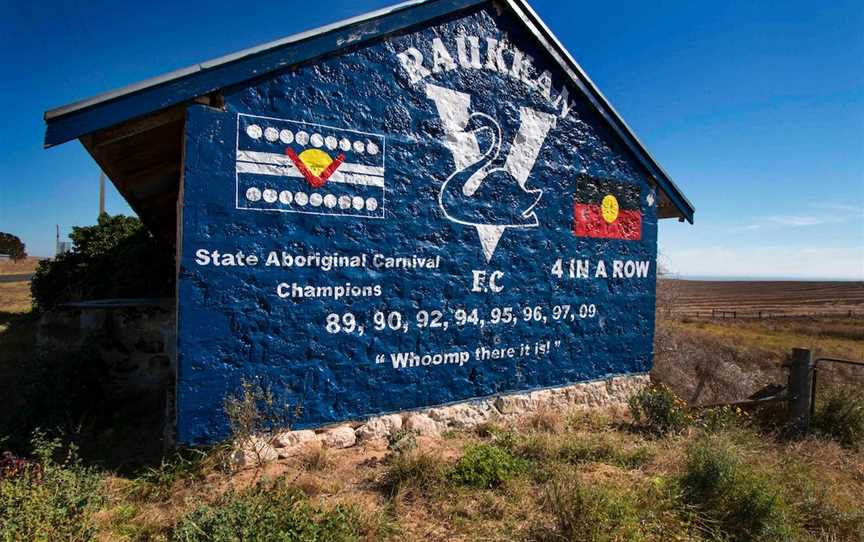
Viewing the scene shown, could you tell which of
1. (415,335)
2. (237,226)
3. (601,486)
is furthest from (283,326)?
(601,486)

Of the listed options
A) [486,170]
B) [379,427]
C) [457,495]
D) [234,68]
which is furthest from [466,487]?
[234,68]

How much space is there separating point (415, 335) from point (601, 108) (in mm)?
4951

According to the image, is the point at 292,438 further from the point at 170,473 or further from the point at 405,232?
the point at 405,232

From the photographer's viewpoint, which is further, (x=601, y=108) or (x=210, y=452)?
(x=601, y=108)

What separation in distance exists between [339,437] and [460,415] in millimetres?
1784

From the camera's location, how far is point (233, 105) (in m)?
5.09

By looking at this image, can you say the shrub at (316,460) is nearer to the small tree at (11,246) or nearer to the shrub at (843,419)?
the shrub at (843,419)

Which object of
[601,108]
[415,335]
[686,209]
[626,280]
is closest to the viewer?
[415,335]

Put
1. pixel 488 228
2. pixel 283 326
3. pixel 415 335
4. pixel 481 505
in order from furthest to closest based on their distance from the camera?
pixel 488 228 < pixel 415 335 < pixel 283 326 < pixel 481 505

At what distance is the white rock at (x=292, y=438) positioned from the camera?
5324 mm

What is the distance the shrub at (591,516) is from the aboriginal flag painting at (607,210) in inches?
176

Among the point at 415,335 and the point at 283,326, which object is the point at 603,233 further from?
the point at 283,326

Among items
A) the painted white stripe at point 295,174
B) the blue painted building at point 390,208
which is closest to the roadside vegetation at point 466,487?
A: the blue painted building at point 390,208

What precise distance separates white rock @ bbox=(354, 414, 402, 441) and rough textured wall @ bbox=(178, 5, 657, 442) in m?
0.14
